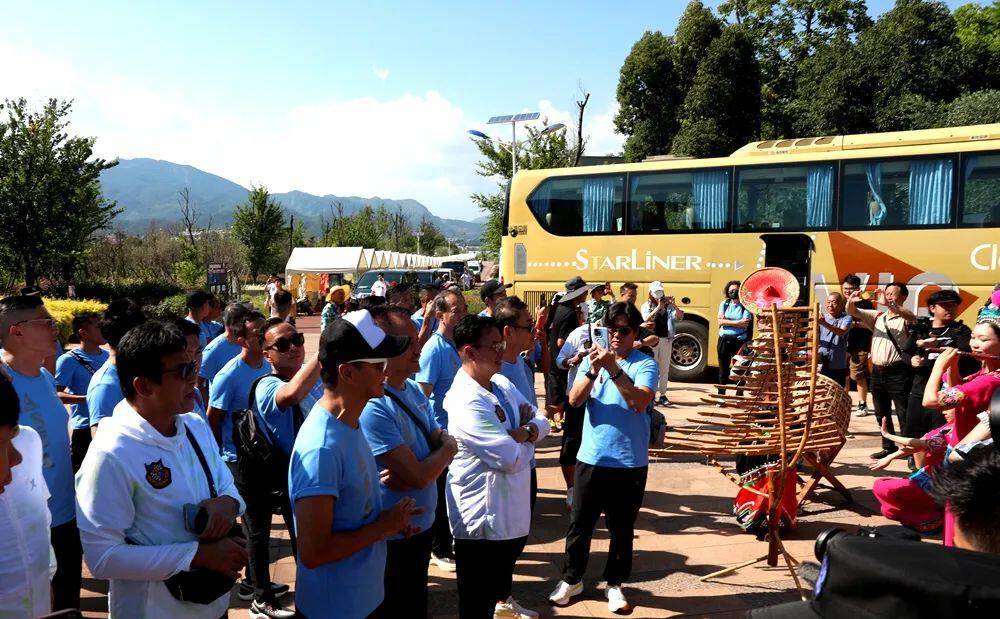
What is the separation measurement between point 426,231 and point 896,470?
83.5m

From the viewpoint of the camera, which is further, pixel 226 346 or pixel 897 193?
pixel 897 193

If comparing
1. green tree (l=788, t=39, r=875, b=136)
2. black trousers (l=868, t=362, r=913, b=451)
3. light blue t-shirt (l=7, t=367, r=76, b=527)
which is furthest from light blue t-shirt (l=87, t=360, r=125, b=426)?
green tree (l=788, t=39, r=875, b=136)

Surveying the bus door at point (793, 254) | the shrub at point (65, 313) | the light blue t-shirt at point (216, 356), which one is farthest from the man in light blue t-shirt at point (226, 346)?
the bus door at point (793, 254)

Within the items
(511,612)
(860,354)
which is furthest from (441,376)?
(860,354)

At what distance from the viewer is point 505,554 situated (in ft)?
11.3

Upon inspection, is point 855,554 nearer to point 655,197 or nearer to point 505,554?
point 505,554

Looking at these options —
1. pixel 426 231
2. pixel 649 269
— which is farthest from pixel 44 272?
pixel 426 231

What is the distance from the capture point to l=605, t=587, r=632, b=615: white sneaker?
4.26 m

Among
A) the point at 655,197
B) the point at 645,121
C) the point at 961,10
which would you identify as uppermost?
the point at 961,10

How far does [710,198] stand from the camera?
12555 mm

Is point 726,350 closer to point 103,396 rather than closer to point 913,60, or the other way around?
point 103,396

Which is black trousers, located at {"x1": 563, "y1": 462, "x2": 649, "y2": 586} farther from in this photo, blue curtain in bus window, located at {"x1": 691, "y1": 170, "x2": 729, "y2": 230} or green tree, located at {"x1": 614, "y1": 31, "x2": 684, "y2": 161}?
green tree, located at {"x1": 614, "y1": 31, "x2": 684, "y2": 161}

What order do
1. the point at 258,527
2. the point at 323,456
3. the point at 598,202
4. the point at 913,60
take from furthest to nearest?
the point at 913,60, the point at 598,202, the point at 258,527, the point at 323,456

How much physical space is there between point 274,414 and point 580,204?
34.3 feet
